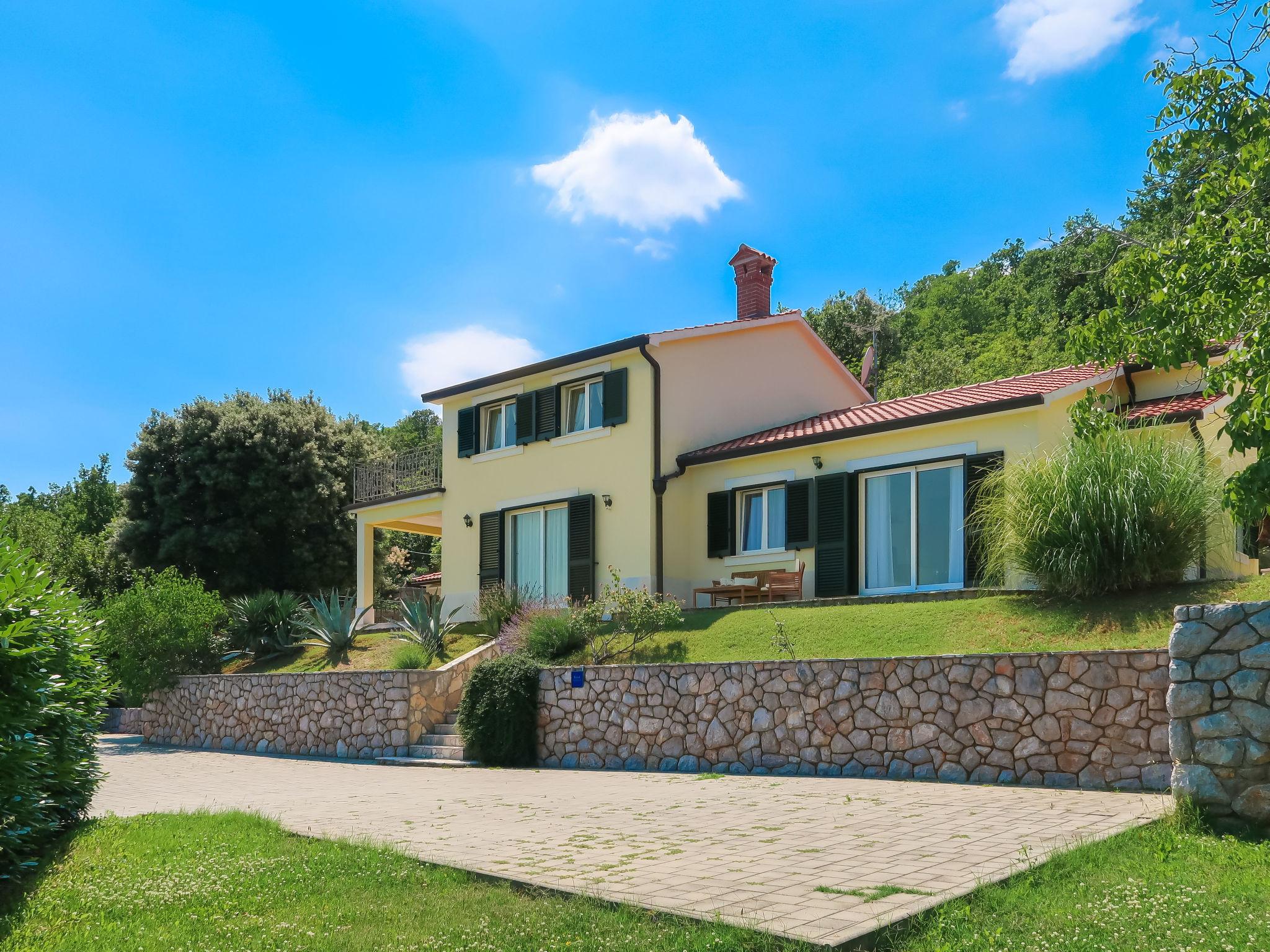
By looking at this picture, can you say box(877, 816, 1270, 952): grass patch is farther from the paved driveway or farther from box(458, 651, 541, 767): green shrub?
box(458, 651, 541, 767): green shrub

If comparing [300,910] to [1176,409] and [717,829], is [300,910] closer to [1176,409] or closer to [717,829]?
[717,829]

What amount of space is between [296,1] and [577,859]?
10885mm

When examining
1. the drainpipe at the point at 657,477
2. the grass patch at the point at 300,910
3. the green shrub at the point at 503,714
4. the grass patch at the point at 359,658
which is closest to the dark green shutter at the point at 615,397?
the drainpipe at the point at 657,477

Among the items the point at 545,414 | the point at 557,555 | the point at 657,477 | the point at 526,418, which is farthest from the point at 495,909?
the point at 526,418

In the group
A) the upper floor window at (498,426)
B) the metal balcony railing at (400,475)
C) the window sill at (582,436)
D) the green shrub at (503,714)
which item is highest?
the upper floor window at (498,426)

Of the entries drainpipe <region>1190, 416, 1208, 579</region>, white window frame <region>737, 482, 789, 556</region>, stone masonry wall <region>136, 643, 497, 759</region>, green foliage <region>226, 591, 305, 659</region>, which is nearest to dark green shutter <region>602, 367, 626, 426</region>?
white window frame <region>737, 482, 789, 556</region>

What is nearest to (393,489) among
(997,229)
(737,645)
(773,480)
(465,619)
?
(465,619)

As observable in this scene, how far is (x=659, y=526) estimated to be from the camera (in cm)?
2002

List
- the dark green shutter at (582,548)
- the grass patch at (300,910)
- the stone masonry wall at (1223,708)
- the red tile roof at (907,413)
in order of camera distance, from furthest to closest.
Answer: the dark green shutter at (582,548), the red tile roof at (907,413), the stone masonry wall at (1223,708), the grass patch at (300,910)

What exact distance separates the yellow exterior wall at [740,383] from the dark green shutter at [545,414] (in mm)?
2837

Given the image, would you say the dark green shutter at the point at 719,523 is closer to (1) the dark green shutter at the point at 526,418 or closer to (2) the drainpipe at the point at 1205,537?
(1) the dark green shutter at the point at 526,418

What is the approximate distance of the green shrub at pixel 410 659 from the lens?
17906mm

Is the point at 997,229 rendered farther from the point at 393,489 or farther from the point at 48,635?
the point at 48,635

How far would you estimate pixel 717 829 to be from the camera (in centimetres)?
824
